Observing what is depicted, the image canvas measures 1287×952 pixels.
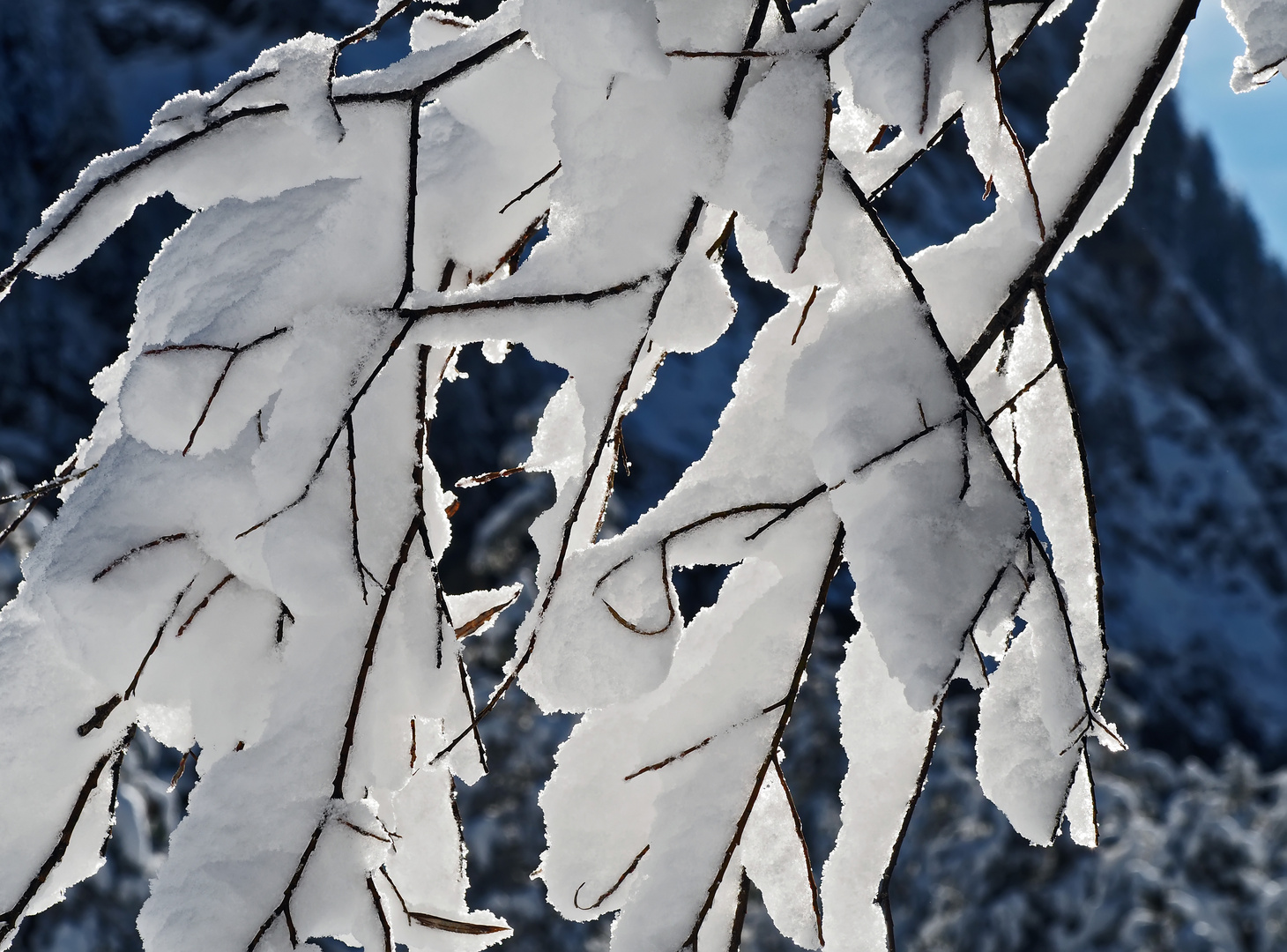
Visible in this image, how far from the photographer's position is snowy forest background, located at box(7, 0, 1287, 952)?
4.11 meters

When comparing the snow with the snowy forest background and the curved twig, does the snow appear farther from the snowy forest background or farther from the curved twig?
the snowy forest background

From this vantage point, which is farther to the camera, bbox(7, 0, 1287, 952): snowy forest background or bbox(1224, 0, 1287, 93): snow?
bbox(7, 0, 1287, 952): snowy forest background

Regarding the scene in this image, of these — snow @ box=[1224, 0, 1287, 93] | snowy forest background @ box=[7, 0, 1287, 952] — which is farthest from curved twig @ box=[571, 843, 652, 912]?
snowy forest background @ box=[7, 0, 1287, 952]

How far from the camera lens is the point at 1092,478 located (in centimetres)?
872

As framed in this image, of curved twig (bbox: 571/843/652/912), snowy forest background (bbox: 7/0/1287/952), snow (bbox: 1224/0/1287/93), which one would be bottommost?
snowy forest background (bbox: 7/0/1287/952)

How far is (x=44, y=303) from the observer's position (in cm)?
1177

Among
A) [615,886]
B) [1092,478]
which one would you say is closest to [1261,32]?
[615,886]

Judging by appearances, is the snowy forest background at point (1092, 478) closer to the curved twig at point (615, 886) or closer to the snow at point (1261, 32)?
the curved twig at point (615, 886)

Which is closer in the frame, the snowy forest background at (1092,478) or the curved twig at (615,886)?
the curved twig at (615,886)

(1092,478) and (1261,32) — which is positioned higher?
(1261,32)

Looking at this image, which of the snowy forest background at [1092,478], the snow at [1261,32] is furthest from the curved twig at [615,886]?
the snowy forest background at [1092,478]

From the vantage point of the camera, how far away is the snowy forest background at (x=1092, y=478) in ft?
13.5

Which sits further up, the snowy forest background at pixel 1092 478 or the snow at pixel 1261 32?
the snow at pixel 1261 32

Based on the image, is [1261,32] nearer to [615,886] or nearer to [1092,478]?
[615,886]
